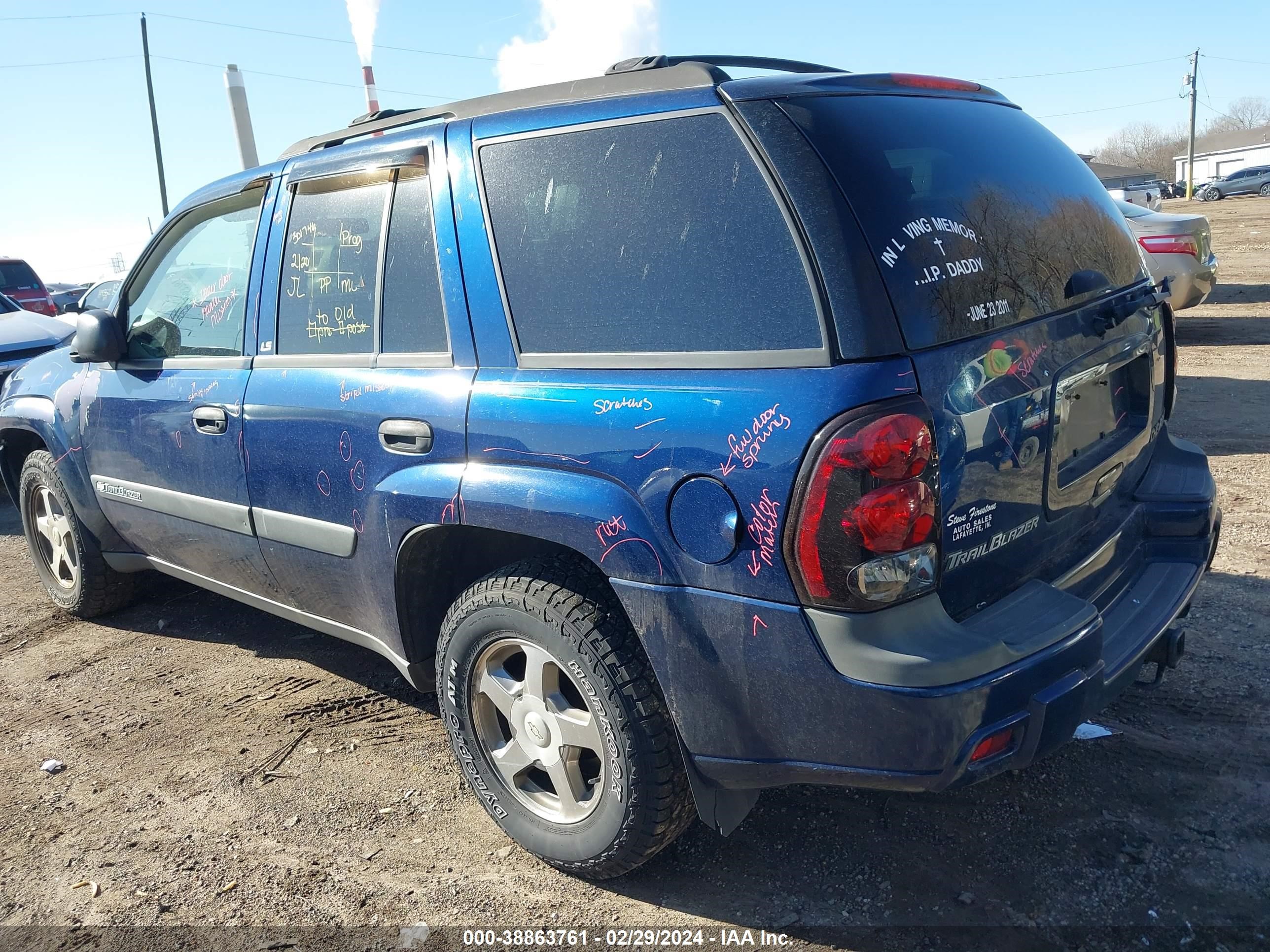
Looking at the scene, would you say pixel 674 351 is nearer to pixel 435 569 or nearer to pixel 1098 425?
pixel 435 569

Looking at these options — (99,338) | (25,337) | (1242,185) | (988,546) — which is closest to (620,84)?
→ (988,546)

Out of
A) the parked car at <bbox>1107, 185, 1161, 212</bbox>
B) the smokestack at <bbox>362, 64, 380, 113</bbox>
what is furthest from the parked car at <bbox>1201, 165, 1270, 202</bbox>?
the smokestack at <bbox>362, 64, 380, 113</bbox>

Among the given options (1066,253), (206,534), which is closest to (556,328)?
(1066,253)

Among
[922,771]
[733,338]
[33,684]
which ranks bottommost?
[33,684]

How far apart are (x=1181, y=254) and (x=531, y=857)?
27.7 ft

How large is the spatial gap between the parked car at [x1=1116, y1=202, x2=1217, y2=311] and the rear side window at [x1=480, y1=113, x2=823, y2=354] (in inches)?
304

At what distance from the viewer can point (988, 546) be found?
2.24 metres

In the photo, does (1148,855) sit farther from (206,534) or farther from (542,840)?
(206,534)

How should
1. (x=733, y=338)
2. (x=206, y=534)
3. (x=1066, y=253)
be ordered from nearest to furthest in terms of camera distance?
1. (x=733, y=338)
2. (x=1066, y=253)
3. (x=206, y=534)

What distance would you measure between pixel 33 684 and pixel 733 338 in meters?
3.68

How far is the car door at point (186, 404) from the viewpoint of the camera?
350 cm

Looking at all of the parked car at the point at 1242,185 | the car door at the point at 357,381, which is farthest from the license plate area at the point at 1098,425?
the parked car at the point at 1242,185

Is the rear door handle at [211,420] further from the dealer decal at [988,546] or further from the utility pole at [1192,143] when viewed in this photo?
the utility pole at [1192,143]

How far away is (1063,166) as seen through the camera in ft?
9.21
